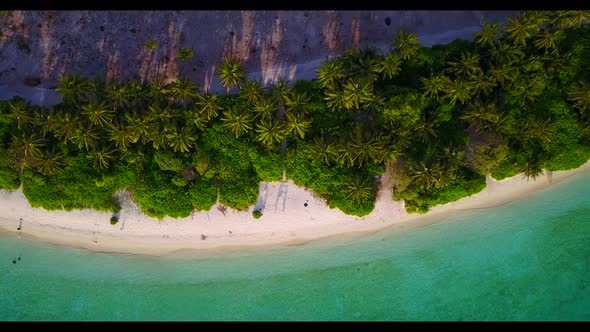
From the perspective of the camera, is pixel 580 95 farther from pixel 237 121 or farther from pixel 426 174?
pixel 237 121

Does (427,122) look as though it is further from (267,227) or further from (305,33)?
(267,227)

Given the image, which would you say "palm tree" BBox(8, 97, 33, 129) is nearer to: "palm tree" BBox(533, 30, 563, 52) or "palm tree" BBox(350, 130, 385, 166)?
"palm tree" BBox(350, 130, 385, 166)

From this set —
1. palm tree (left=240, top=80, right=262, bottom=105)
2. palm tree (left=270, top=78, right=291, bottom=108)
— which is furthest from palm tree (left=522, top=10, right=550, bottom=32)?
palm tree (left=240, top=80, right=262, bottom=105)

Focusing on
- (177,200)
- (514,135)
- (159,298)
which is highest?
(514,135)

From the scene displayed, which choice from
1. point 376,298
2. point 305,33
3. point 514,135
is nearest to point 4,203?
point 305,33

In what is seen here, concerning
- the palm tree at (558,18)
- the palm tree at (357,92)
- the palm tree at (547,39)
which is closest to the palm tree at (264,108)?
the palm tree at (357,92)

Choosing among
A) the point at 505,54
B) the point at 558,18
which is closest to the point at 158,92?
the point at 505,54
